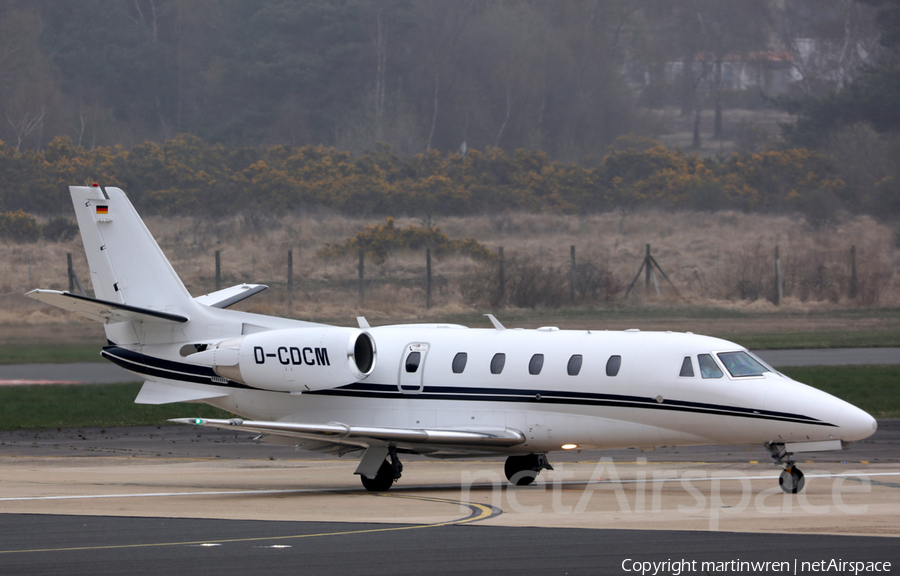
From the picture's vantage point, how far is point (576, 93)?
108 meters

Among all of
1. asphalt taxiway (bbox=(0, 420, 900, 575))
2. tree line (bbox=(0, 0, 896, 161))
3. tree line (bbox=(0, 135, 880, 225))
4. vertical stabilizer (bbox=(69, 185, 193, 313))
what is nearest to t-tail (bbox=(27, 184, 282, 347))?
vertical stabilizer (bbox=(69, 185, 193, 313))

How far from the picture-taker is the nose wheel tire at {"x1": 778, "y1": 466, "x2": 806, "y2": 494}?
741 inches

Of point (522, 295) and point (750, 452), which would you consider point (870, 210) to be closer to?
point (522, 295)

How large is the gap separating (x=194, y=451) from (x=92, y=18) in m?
85.1

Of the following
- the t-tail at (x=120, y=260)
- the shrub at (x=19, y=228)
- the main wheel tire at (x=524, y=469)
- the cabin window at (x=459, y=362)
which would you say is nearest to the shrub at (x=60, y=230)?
the shrub at (x=19, y=228)

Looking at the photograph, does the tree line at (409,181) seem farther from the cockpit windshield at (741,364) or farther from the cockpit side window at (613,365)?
the cockpit side window at (613,365)

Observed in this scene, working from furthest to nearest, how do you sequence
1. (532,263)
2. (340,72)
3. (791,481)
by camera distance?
(340,72) < (532,263) < (791,481)

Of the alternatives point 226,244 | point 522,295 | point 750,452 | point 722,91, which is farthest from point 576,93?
point 750,452

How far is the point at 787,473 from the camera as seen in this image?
18.9 meters

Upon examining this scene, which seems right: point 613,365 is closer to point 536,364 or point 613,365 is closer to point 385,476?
point 536,364

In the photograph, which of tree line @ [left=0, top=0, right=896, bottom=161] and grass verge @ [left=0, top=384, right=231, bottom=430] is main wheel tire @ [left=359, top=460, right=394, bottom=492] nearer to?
grass verge @ [left=0, top=384, right=231, bottom=430]

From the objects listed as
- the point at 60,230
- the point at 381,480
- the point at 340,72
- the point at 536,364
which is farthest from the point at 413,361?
the point at 340,72

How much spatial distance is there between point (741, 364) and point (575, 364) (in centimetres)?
274

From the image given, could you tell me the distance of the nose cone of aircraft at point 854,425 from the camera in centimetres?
1795
